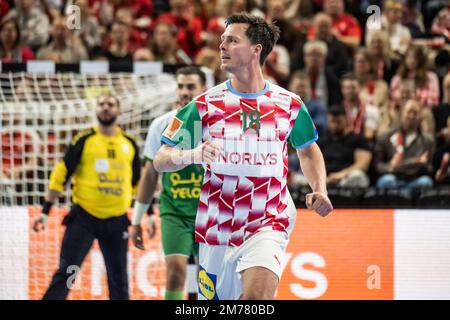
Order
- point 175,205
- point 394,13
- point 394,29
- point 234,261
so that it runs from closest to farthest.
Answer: point 234,261 < point 175,205 < point 394,13 < point 394,29

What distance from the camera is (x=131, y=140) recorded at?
961cm

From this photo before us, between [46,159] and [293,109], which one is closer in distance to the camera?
[293,109]

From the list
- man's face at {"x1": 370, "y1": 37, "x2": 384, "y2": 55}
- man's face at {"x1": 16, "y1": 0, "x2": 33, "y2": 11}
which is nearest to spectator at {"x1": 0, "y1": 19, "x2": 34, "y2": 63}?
man's face at {"x1": 16, "y1": 0, "x2": 33, "y2": 11}

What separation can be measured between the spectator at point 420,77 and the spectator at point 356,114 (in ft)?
1.54

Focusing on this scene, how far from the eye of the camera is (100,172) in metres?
9.43

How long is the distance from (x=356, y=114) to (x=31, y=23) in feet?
14.3

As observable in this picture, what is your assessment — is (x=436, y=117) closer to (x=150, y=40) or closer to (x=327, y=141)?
(x=327, y=141)

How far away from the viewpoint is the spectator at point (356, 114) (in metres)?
11.3

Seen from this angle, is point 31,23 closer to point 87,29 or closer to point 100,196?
point 87,29

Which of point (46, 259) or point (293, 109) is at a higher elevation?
point (293, 109)

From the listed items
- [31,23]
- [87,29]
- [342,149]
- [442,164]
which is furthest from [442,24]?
[31,23]

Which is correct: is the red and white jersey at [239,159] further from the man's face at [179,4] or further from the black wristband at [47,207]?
the man's face at [179,4]

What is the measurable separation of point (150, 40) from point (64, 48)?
1.08 metres
